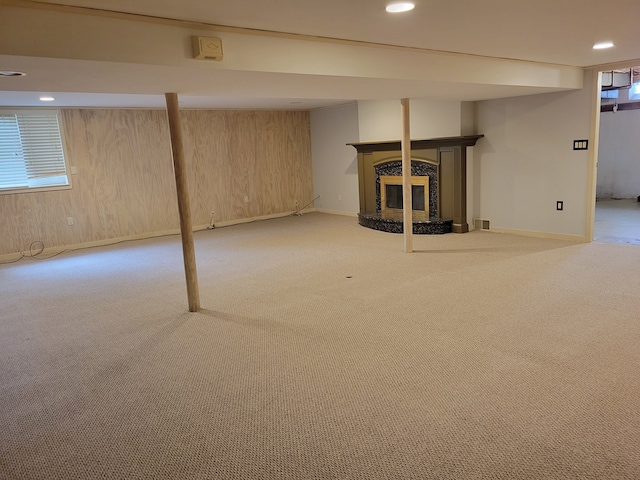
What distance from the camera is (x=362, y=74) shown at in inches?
140

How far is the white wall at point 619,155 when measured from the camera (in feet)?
30.3

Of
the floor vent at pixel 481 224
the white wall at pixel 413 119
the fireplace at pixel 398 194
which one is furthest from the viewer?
the fireplace at pixel 398 194

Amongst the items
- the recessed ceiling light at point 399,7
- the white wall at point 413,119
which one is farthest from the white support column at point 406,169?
the recessed ceiling light at point 399,7

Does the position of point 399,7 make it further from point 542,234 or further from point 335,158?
point 335,158

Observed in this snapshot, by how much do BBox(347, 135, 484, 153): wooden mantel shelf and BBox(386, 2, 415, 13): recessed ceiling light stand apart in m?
3.97

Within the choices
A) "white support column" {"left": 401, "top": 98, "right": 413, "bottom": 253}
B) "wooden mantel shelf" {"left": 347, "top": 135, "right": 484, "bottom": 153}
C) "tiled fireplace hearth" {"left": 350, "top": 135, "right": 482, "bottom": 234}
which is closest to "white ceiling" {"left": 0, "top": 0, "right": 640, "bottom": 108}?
"white support column" {"left": 401, "top": 98, "right": 413, "bottom": 253}

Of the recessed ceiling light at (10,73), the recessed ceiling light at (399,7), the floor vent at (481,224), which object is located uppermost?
the recessed ceiling light at (399,7)

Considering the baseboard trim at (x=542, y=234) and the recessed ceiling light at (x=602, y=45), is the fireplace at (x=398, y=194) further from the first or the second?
the recessed ceiling light at (x=602, y=45)

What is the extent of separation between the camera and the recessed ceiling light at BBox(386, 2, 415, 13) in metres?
2.51

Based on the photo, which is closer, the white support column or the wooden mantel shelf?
the white support column

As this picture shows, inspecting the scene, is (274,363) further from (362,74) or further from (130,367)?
(362,74)

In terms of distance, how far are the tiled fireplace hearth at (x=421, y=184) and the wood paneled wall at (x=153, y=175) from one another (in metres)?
1.78

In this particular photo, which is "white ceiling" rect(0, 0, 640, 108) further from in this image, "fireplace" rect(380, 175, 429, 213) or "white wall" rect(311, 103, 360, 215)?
"white wall" rect(311, 103, 360, 215)

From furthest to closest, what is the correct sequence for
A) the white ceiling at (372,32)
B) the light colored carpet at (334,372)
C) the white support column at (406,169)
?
the white support column at (406,169)
the white ceiling at (372,32)
the light colored carpet at (334,372)
